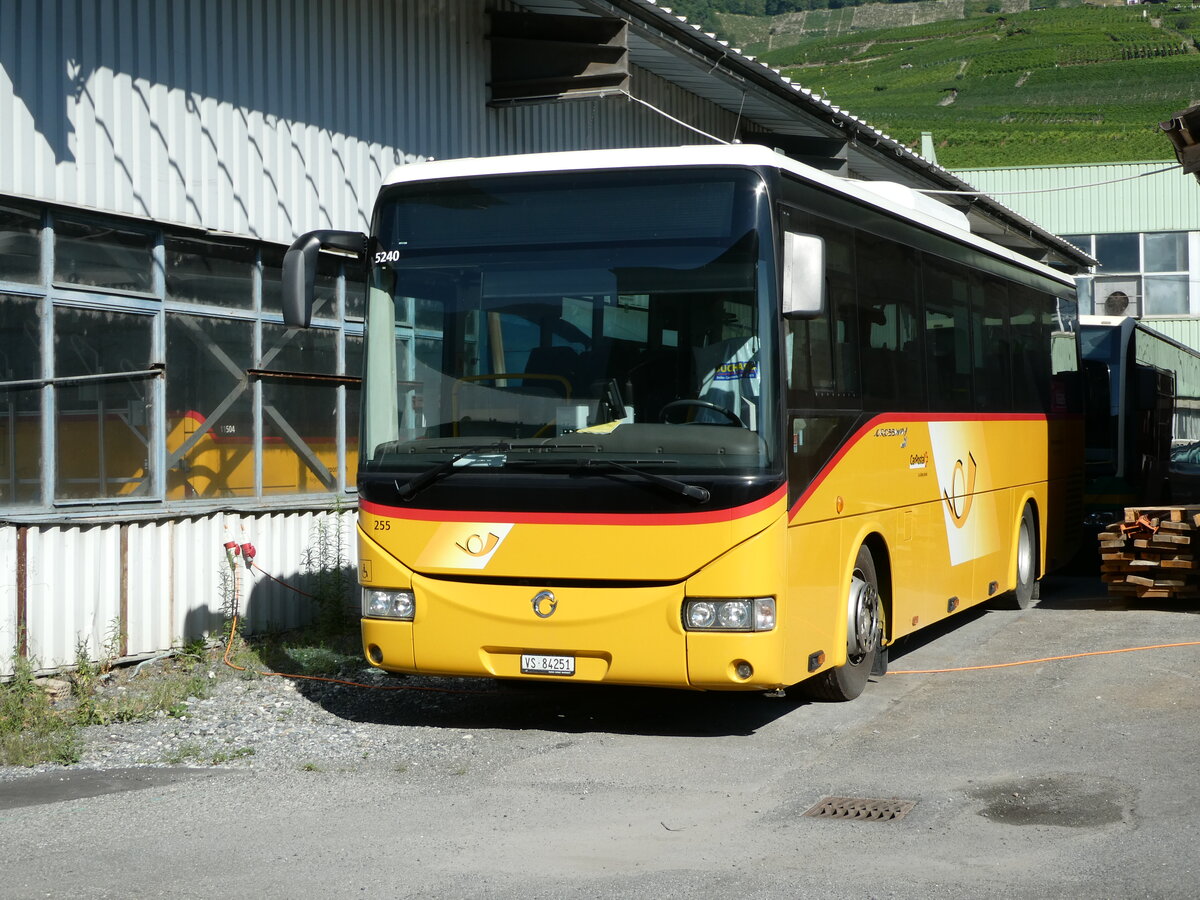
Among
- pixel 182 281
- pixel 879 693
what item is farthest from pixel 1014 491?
pixel 182 281

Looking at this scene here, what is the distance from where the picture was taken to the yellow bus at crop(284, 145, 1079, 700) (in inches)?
326

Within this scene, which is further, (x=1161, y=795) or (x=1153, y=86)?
(x=1153, y=86)

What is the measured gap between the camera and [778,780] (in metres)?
7.71

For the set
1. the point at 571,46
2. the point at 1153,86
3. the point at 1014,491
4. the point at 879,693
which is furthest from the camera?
the point at 1153,86

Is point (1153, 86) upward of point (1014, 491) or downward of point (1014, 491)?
upward

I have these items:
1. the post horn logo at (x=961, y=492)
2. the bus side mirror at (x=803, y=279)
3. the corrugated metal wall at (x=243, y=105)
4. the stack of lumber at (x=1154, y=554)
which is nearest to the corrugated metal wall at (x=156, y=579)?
the corrugated metal wall at (x=243, y=105)

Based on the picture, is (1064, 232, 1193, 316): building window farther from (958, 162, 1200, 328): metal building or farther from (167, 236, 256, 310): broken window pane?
(167, 236, 256, 310): broken window pane

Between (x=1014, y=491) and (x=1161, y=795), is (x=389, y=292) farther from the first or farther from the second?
(x=1014, y=491)

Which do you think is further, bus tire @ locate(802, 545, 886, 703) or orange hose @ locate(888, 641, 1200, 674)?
orange hose @ locate(888, 641, 1200, 674)

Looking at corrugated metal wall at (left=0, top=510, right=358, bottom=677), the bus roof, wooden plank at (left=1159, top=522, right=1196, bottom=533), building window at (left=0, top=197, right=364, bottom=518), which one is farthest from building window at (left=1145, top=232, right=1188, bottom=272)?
the bus roof

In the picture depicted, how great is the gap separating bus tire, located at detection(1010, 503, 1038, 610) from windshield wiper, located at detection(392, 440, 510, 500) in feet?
23.8

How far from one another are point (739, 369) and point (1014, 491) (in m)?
6.52

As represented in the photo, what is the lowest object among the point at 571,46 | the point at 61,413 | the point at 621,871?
the point at 621,871

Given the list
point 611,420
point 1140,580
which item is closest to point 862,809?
point 611,420
